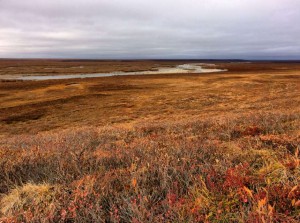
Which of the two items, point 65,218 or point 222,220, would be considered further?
point 65,218

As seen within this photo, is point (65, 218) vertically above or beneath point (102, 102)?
above

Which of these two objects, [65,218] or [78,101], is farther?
[78,101]

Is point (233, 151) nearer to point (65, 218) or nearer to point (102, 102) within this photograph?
point (65, 218)

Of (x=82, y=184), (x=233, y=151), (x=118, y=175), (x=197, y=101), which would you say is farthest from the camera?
(x=197, y=101)

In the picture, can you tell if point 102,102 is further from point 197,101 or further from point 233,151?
point 233,151

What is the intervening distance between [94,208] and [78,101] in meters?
29.1

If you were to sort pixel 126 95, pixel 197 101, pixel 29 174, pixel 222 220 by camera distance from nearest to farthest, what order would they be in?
pixel 222 220
pixel 29 174
pixel 197 101
pixel 126 95

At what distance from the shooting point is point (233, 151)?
5.04 meters

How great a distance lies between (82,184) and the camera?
3596 mm

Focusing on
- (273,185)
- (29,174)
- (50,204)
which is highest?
(273,185)

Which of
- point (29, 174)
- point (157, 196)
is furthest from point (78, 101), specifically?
point (157, 196)

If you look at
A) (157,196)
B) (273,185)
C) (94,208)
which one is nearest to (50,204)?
(94,208)

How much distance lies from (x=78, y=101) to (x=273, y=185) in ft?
97.3

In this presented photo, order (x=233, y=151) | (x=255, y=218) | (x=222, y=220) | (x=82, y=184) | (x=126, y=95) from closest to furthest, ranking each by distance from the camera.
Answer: (x=255, y=218) < (x=222, y=220) < (x=82, y=184) < (x=233, y=151) < (x=126, y=95)
